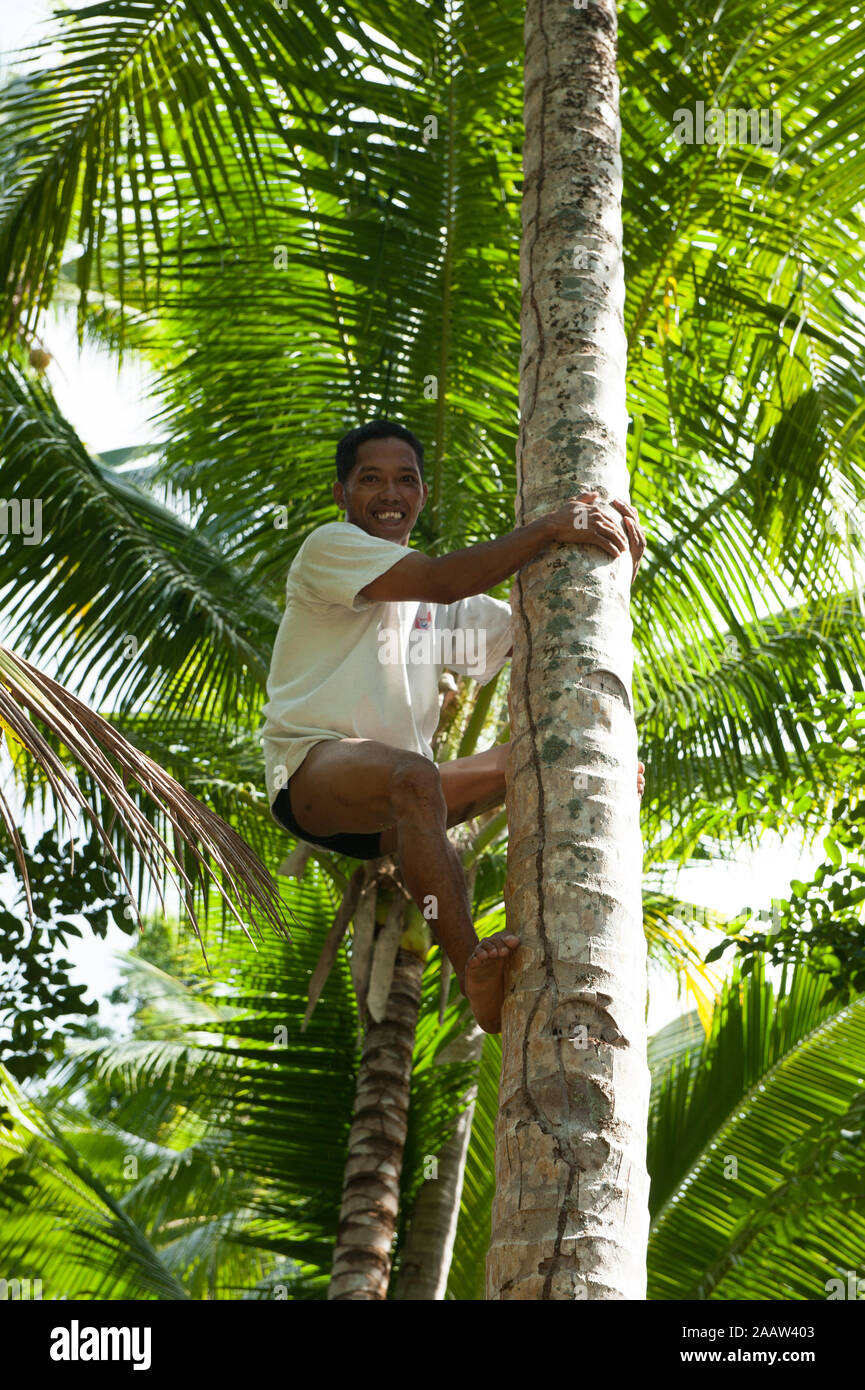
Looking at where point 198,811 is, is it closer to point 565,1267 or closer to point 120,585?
point 565,1267

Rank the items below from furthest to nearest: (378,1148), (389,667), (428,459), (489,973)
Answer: (428,459)
(378,1148)
(389,667)
(489,973)

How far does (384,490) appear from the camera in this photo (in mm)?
3461

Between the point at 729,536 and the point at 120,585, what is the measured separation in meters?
2.79

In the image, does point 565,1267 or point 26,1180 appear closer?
point 565,1267

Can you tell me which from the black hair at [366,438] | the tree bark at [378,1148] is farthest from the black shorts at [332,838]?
the tree bark at [378,1148]

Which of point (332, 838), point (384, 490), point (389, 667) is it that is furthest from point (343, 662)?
point (384, 490)

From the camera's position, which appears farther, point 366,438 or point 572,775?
point 366,438

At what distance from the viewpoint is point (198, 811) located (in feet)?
8.53

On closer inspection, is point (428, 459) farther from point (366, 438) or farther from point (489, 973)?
point (489, 973)

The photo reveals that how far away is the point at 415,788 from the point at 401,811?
6cm

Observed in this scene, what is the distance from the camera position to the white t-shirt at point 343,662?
3.05 m

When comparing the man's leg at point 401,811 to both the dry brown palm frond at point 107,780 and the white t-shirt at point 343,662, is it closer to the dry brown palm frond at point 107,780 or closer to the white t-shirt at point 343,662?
the white t-shirt at point 343,662

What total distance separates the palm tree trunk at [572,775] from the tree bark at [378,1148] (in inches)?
142
